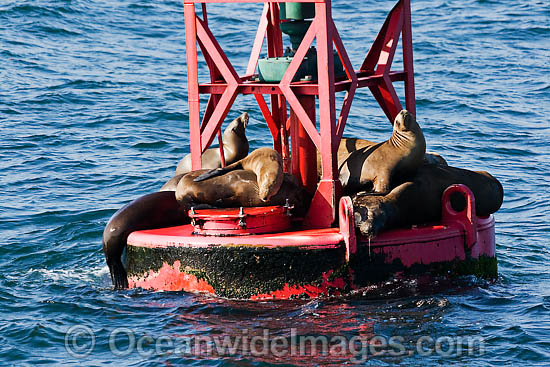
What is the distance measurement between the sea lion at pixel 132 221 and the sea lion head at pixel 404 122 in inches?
99.6

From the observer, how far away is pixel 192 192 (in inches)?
424

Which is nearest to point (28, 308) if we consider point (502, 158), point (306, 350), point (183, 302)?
point (183, 302)

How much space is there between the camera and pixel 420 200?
35.4 ft

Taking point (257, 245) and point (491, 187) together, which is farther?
point (491, 187)

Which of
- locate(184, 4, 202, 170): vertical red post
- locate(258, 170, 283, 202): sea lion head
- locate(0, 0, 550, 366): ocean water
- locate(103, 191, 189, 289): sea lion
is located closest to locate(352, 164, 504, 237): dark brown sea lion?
locate(0, 0, 550, 366): ocean water

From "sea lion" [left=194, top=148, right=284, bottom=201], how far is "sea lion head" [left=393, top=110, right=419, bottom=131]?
136 cm

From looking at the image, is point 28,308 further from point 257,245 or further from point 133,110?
point 133,110

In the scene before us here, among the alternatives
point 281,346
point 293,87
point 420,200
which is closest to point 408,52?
point 293,87

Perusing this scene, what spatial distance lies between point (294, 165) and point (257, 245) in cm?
163

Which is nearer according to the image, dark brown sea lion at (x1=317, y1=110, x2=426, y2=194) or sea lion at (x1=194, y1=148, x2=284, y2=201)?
sea lion at (x1=194, y1=148, x2=284, y2=201)

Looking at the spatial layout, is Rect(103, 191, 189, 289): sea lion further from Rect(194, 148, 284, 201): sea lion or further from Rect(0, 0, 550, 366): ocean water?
Rect(194, 148, 284, 201): sea lion

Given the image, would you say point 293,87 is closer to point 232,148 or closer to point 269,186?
point 269,186

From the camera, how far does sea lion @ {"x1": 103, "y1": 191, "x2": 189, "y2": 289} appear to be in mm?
10953

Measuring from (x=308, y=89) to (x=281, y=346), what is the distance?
2.95 meters
